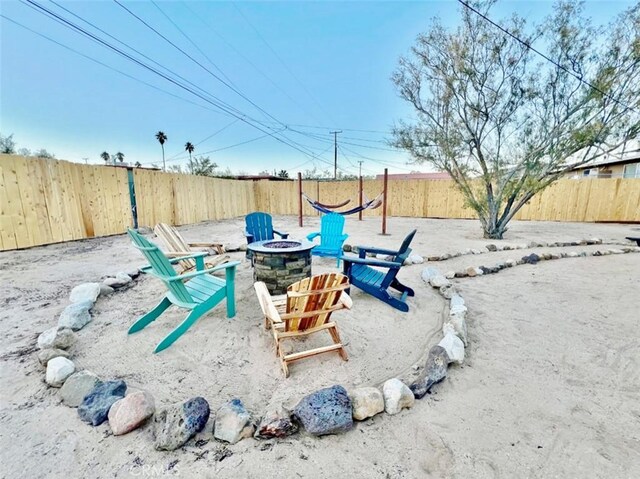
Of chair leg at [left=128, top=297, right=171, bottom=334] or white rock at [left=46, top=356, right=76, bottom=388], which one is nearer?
white rock at [left=46, top=356, right=76, bottom=388]

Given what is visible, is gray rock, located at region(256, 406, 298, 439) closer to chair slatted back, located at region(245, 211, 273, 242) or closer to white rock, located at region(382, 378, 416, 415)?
white rock, located at region(382, 378, 416, 415)

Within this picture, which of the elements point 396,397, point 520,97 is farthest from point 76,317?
point 520,97

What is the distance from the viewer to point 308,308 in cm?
184

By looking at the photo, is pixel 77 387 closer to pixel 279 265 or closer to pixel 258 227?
pixel 279 265

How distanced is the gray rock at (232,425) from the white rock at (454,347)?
4.32ft

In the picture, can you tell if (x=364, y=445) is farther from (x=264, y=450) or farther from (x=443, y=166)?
(x=443, y=166)

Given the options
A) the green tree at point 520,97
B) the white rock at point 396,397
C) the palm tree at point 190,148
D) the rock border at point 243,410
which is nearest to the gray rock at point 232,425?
the rock border at point 243,410

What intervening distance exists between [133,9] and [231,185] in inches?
231

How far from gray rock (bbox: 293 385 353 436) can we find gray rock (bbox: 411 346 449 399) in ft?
1.44

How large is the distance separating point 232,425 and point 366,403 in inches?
26.4

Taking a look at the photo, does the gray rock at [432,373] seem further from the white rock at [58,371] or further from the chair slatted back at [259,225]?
the chair slatted back at [259,225]

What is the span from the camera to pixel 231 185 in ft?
36.1

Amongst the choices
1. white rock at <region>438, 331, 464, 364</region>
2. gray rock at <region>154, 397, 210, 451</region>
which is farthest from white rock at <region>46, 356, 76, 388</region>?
white rock at <region>438, 331, 464, 364</region>

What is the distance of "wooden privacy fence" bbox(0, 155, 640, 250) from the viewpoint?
189 inches
